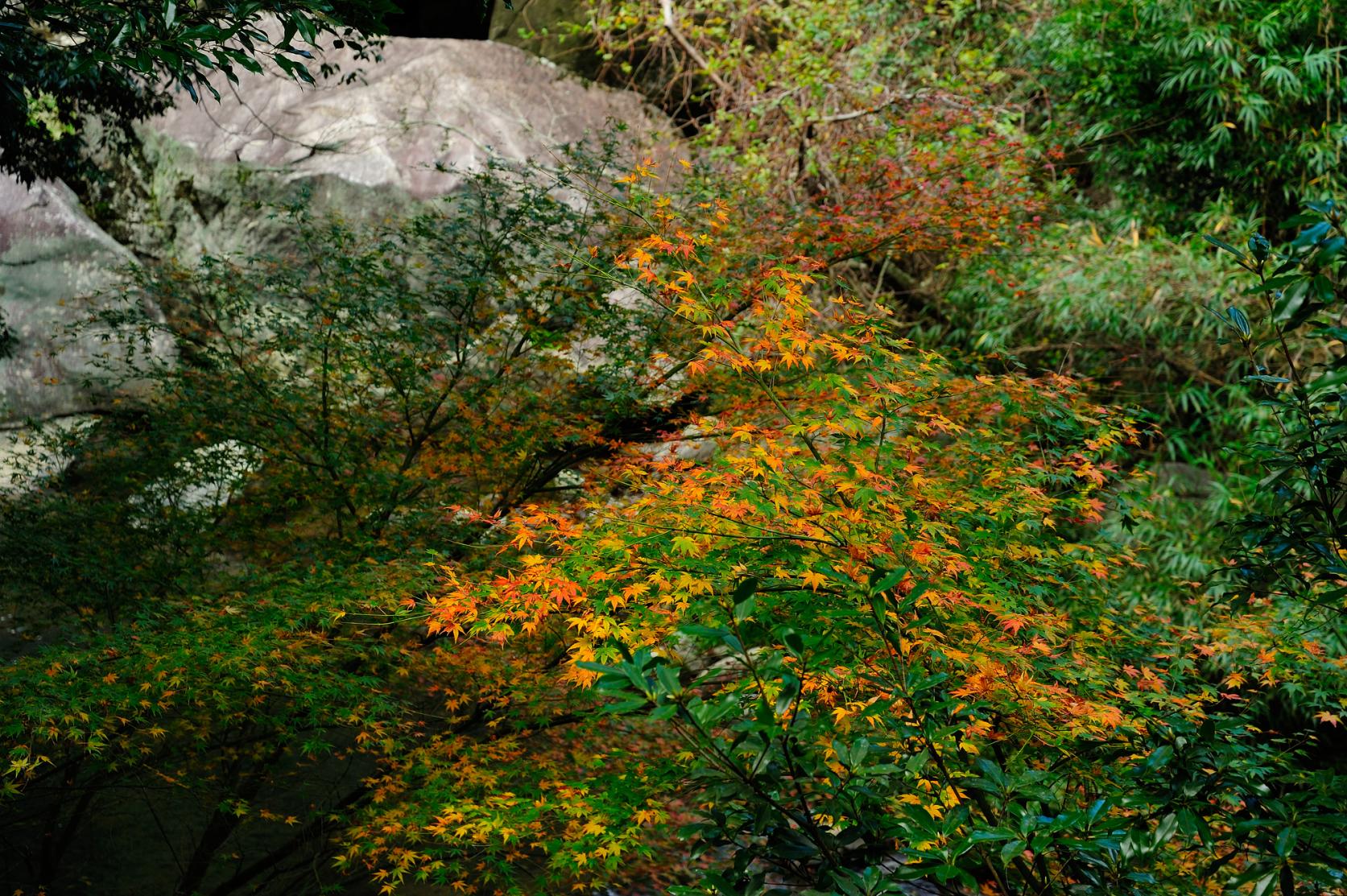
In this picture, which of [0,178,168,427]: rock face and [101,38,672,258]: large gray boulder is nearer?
[0,178,168,427]: rock face

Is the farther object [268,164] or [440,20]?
[440,20]

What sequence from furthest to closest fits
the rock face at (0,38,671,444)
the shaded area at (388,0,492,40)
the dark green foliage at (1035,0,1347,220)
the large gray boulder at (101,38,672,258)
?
the shaded area at (388,0,492,40)
the large gray boulder at (101,38,672,258)
the rock face at (0,38,671,444)
the dark green foliage at (1035,0,1347,220)

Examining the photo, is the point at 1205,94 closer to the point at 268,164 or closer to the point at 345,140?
the point at 345,140


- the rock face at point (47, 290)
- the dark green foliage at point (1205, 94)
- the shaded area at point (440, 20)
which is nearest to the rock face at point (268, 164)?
the rock face at point (47, 290)

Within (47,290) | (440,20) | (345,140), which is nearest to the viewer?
(47,290)

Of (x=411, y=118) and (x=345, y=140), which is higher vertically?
(x=411, y=118)

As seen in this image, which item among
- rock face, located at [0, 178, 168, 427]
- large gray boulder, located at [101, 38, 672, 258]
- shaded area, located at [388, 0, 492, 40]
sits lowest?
rock face, located at [0, 178, 168, 427]

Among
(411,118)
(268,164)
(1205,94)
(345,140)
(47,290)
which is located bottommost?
(47,290)

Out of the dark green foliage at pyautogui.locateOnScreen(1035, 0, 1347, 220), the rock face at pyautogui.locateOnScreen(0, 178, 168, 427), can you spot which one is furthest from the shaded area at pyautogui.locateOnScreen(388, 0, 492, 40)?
the dark green foliage at pyautogui.locateOnScreen(1035, 0, 1347, 220)

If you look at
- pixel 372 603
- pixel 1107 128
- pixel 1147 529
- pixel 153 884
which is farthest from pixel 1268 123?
pixel 153 884

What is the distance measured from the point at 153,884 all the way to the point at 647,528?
547 centimetres

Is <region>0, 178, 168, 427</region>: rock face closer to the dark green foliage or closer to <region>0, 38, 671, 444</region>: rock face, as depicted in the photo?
<region>0, 38, 671, 444</region>: rock face

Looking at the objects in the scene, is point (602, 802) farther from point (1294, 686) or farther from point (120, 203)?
point (120, 203)

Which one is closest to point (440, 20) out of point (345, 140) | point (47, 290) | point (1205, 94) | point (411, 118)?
point (411, 118)
